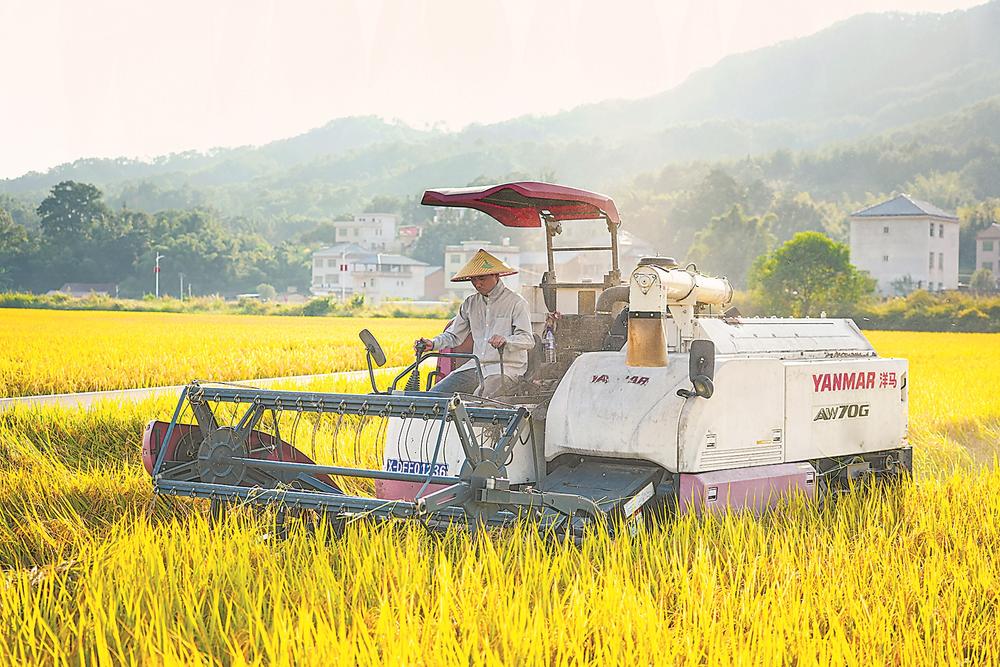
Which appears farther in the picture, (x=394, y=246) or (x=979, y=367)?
(x=394, y=246)

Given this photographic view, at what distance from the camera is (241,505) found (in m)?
6.50

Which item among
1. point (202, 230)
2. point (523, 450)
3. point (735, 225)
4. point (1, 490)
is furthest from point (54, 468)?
point (202, 230)

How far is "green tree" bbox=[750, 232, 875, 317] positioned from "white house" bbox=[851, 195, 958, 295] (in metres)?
32.1

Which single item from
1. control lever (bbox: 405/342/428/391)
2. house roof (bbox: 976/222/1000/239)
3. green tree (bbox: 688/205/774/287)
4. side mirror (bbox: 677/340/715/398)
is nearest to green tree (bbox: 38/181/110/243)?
green tree (bbox: 688/205/774/287)

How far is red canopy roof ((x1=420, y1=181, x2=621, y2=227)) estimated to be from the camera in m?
7.77

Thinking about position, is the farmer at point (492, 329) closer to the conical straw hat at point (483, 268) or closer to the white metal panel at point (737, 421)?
the conical straw hat at point (483, 268)

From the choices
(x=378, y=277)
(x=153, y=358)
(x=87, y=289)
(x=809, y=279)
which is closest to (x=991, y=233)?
(x=809, y=279)

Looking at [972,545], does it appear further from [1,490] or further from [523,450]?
[1,490]

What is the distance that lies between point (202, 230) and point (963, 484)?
107679mm

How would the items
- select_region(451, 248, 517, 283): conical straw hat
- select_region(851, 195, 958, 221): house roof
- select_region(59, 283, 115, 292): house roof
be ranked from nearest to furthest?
select_region(451, 248, 517, 283): conical straw hat → select_region(851, 195, 958, 221): house roof → select_region(59, 283, 115, 292): house roof

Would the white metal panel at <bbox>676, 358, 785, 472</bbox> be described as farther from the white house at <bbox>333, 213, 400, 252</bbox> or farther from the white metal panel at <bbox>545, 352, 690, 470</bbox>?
the white house at <bbox>333, 213, 400, 252</bbox>

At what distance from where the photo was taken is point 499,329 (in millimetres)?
8008

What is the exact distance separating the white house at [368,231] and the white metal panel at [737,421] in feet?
503

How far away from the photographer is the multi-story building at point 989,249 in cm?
11112
